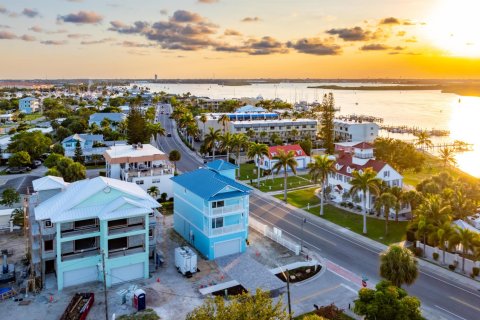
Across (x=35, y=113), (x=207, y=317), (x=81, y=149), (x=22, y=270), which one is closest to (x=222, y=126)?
(x=81, y=149)

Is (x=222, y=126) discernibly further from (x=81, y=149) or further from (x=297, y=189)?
(x=297, y=189)

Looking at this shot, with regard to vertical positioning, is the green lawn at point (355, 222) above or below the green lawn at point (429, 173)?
→ below

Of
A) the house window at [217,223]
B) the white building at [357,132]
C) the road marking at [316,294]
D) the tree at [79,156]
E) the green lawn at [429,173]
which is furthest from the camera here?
the white building at [357,132]

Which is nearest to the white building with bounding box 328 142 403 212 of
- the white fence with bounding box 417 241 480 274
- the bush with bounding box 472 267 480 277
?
the white fence with bounding box 417 241 480 274

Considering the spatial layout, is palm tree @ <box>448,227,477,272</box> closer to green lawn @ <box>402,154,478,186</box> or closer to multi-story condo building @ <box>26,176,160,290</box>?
multi-story condo building @ <box>26,176,160,290</box>

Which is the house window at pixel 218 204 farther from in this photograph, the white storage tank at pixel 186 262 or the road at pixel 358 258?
the road at pixel 358 258

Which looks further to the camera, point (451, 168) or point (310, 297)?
point (451, 168)

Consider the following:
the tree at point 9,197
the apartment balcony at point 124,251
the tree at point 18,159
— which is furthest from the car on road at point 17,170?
the apartment balcony at point 124,251
